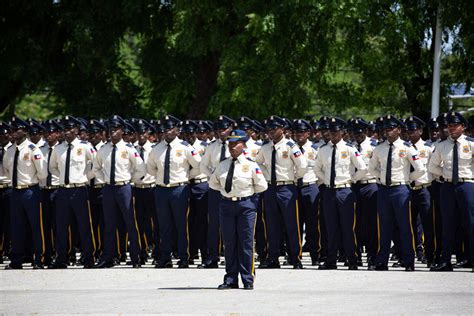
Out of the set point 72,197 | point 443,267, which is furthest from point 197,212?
point 443,267

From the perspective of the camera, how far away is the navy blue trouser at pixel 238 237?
1462cm

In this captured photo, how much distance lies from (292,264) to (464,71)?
14.6 m

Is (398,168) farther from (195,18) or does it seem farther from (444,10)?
(195,18)

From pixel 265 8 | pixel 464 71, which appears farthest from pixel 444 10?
pixel 265 8

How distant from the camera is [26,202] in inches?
747

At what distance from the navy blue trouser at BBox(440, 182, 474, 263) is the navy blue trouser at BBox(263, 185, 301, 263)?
7.79 ft

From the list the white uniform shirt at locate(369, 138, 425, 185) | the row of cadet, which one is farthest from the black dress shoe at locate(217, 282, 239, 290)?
the white uniform shirt at locate(369, 138, 425, 185)

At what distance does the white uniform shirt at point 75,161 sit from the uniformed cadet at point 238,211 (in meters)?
4.62

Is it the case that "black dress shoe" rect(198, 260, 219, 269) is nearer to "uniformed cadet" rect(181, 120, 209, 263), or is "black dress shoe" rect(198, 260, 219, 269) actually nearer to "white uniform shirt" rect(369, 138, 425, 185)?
"uniformed cadet" rect(181, 120, 209, 263)

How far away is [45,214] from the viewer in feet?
63.3

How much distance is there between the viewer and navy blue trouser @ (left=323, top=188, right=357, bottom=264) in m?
18.1

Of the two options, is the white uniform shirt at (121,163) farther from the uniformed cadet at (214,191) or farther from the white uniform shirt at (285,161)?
the white uniform shirt at (285,161)

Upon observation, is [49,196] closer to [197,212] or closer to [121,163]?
[121,163]

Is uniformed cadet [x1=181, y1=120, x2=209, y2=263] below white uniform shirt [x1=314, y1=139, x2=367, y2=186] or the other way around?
below
